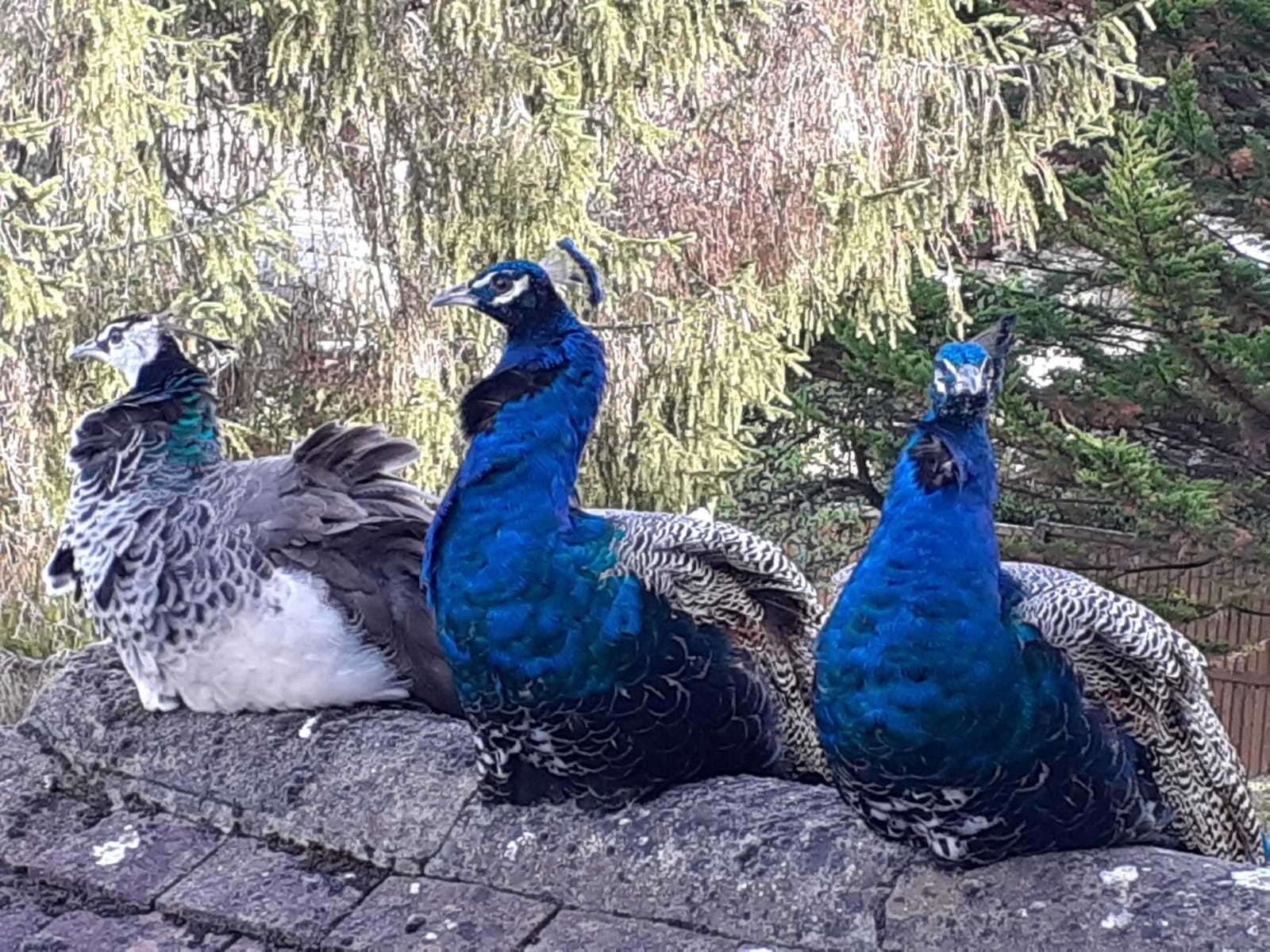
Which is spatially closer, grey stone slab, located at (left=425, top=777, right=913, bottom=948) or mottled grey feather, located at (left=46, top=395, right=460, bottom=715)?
grey stone slab, located at (left=425, top=777, right=913, bottom=948)

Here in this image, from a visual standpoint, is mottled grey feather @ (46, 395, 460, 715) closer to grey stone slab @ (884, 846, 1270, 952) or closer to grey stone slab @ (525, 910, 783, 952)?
grey stone slab @ (525, 910, 783, 952)

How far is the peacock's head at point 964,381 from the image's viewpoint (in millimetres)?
1944

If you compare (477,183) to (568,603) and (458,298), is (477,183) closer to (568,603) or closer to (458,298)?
(458,298)

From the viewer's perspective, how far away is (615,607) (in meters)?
2.23

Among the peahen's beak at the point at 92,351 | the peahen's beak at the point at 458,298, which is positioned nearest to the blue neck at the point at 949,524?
the peahen's beak at the point at 458,298

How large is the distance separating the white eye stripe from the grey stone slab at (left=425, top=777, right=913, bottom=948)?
766 mm

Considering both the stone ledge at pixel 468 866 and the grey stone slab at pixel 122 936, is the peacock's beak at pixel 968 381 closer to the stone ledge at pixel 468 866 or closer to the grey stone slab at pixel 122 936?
the stone ledge at pixel 468 866

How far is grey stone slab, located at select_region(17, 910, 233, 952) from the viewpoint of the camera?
2.13 meters

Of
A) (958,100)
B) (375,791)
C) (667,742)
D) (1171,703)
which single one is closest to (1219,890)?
(1171,703)

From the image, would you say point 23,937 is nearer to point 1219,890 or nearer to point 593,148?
point 1219,890

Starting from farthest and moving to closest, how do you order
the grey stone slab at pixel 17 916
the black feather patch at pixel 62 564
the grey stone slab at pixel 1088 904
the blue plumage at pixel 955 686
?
the black feather patch at pixel 62 564, the grey stone slab at pixel 17 916, the blue plumage at pixel 955 686, the grey stone slab at pixel 1088 904

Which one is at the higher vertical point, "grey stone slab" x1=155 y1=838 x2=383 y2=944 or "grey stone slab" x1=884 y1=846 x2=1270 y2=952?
"grey stone slab" x1=884 y1=846 x2=1270 y2=952

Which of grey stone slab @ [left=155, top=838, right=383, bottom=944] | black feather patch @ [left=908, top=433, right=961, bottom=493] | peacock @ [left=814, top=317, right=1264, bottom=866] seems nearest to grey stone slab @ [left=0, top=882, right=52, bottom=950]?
grey stone slab @ [left=155, top=838, right=383, bottom=944]

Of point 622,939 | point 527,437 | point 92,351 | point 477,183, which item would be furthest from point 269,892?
point 477,183
